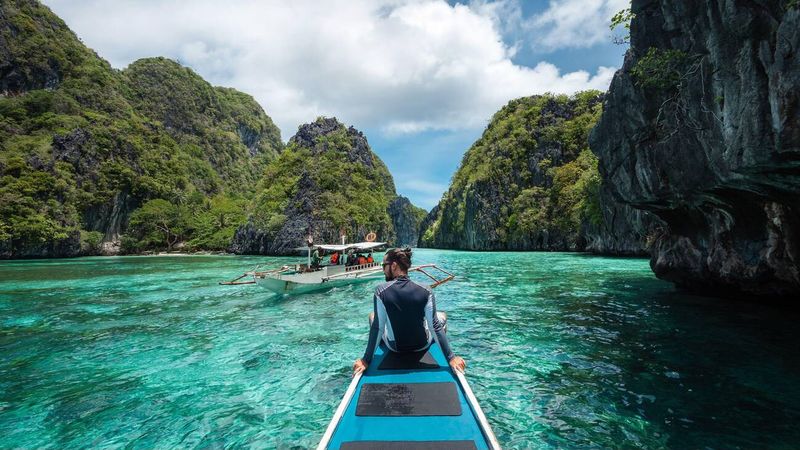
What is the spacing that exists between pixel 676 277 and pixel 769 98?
1231 cm

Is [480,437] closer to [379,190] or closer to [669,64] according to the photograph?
[669,64]

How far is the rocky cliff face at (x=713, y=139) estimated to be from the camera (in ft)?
21.0

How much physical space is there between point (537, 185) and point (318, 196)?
46396mm

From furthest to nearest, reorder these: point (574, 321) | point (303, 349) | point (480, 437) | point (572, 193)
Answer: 1. point (572, 193)
2. point (574, 321)
3. point (303, 349)
4. point (480, 437)

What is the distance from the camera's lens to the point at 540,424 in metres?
5.11

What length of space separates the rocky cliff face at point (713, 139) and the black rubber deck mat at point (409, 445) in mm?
7370

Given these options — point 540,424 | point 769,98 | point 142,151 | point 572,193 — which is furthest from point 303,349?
point 142,151

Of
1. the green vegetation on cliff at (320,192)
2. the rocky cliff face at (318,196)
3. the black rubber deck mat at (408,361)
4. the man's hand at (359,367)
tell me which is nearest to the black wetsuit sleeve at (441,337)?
the black rubber deck mat at (408,361)

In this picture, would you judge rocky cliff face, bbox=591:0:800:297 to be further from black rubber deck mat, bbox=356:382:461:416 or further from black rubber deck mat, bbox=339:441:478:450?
black rubber deck mat, bbox=339:441:478:450

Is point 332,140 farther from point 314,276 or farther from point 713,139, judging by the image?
point 713,139

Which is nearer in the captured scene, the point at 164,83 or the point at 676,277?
the point at 676,277

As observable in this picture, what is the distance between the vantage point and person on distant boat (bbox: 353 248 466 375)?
434 centimetres

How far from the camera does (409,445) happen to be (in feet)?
9.88

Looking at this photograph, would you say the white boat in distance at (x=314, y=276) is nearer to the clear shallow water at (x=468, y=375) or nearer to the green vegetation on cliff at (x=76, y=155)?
the clear shallow water at (x=468, y=375)
